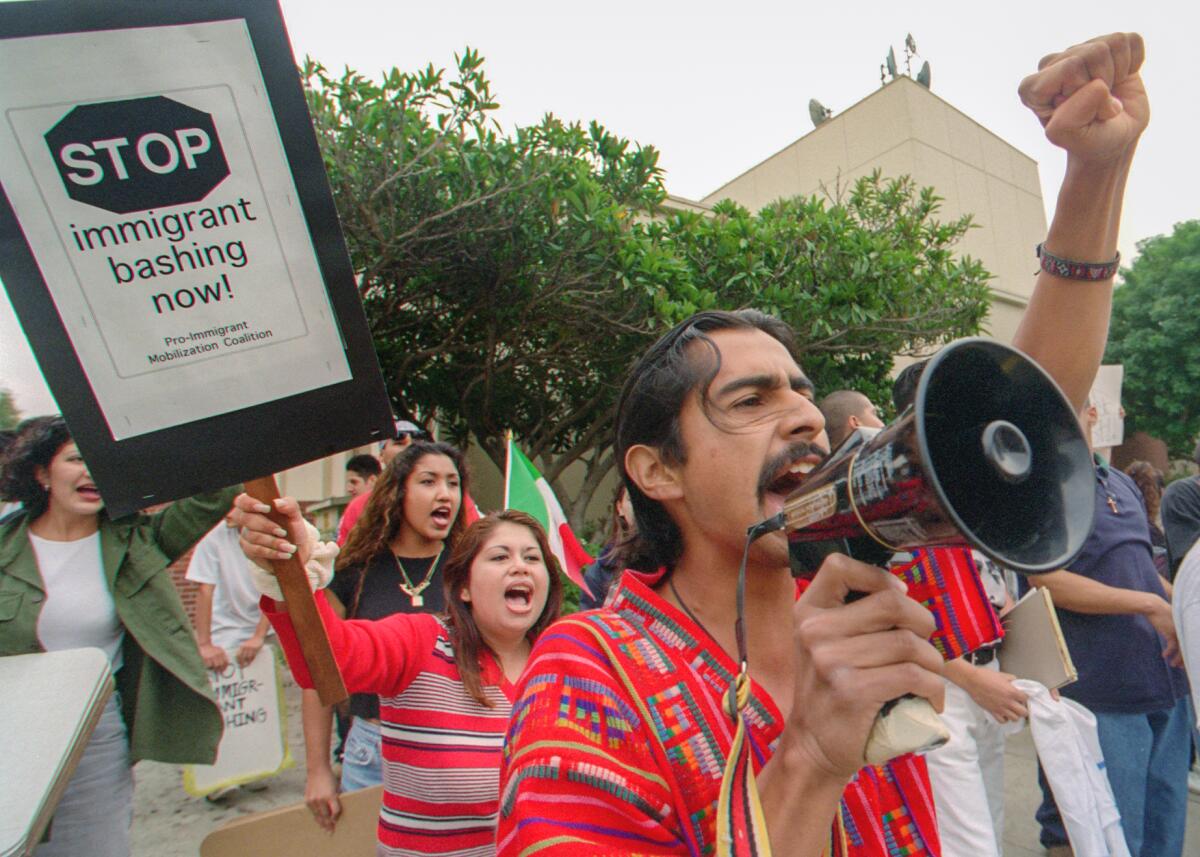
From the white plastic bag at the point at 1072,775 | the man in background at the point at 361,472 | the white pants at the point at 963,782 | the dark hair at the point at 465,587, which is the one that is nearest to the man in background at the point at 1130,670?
the white plastic bag at the point at 1072,775

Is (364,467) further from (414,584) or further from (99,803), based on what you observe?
(99,803)

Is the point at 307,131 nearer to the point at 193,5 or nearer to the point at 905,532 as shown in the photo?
the point at 193,5

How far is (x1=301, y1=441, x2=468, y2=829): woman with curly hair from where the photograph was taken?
114 inches

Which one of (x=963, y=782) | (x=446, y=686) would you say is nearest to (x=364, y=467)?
(x=446, y=686)

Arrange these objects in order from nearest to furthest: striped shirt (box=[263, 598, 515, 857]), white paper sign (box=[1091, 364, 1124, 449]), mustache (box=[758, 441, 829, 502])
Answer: mustache (box=[758, 441, 829, 502])
striped shirt (box=[263, 598, 515, 857])
white paper sign (box=[1091, 364, 1124, 449])

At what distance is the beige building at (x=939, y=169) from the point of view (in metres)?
15.2

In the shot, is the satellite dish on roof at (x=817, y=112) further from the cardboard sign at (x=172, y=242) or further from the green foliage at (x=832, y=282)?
the cardboard sign at (x=172, y=242)

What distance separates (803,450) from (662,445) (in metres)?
0.28

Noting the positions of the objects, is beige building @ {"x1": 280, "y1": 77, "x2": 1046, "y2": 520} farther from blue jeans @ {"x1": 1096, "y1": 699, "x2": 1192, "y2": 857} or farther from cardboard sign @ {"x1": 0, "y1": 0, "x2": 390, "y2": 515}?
cardboard sign @ {"x1": 0, "y1": 0, "x2": 390, "y2": 515}

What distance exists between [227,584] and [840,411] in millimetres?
3473

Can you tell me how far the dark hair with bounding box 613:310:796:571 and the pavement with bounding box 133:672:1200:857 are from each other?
3181mm

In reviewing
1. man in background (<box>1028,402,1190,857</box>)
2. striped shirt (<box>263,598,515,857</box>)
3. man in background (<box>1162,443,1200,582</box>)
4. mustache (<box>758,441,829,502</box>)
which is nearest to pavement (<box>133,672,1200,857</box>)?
man in background (<box>1028,402,1190,857</box>)

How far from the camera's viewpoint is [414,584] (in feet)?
9.95

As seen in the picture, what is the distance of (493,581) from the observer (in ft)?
7.96
